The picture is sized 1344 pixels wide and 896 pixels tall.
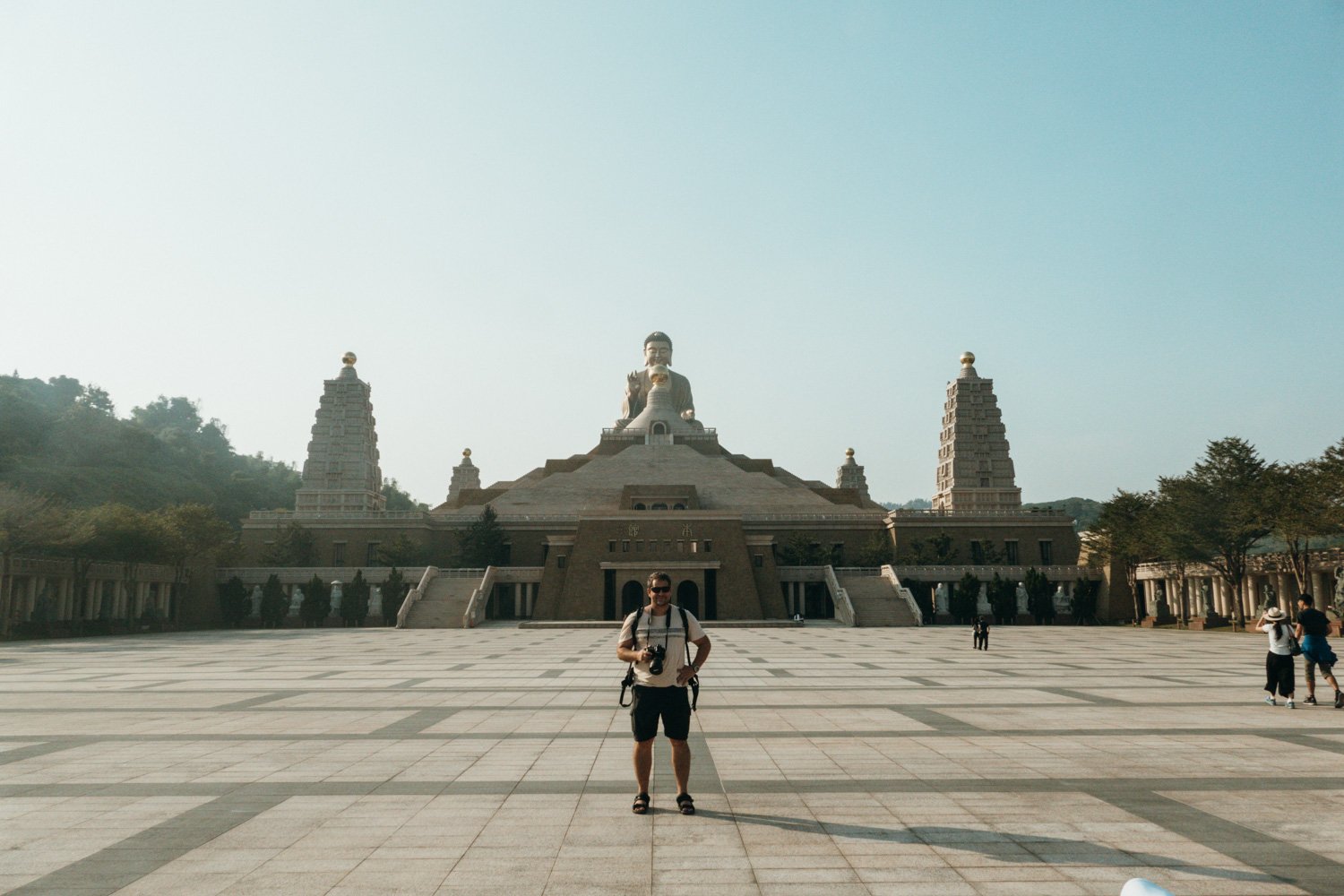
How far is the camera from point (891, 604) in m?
51.0

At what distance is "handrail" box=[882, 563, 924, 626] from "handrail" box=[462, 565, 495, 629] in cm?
2309

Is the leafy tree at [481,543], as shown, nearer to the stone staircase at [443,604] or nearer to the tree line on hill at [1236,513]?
the stone staircase at [443,604]

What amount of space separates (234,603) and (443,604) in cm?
1258

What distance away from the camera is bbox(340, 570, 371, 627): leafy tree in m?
52.6

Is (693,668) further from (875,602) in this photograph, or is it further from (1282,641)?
(875,602)

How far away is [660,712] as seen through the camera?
24.1 ft

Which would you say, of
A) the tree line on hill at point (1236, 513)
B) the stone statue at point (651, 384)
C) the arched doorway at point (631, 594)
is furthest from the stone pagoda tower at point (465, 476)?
the tree line on hill at point (1236, 513)

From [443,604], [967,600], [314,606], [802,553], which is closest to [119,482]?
[314,606]

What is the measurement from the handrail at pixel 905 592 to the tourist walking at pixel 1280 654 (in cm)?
3555

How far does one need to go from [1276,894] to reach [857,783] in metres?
3.53

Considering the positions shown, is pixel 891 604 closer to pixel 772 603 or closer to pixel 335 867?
pixel 772 603

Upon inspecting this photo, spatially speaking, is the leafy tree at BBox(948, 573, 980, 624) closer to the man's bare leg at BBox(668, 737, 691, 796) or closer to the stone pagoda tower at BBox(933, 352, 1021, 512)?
the stone pagoda tower at BBox(933, 352, 1021, 512)

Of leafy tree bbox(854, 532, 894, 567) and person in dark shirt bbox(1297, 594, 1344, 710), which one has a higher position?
leafy tree bbox(854, 532, 894, 567)

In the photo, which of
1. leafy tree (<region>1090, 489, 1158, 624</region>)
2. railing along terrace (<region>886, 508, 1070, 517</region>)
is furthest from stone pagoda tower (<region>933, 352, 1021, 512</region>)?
leafy tree (<region>1090, 489, 1158, 624</region>)
